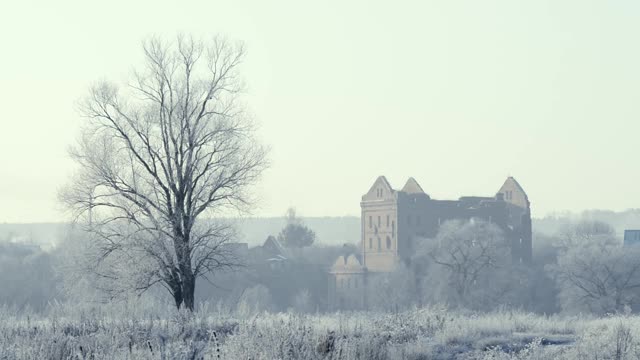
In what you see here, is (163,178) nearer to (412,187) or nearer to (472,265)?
(472,265)

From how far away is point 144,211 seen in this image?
87.7ft

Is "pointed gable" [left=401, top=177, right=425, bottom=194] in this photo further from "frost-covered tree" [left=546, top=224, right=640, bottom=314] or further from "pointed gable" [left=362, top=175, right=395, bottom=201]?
"frost-covered tree" [left=546, top=224, right=640, bottom=314]

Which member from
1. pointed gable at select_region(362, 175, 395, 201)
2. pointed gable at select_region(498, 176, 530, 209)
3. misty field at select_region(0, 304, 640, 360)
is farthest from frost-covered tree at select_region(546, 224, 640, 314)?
misty field at select_region(0, 304, 640, 360)

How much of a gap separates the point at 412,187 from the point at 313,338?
104m

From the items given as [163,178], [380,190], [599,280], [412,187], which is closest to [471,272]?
[599,280]

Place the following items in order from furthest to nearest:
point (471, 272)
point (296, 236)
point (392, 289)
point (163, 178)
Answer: point (296, 236) → point (392, 289) → point (471, 272) → point (163, 178)

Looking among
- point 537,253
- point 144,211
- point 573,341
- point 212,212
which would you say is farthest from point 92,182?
point 537,253

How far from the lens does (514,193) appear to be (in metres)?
117

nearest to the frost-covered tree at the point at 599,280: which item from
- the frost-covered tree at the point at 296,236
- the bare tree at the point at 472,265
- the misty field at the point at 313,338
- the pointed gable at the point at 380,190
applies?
the bare tree at the point at 472,265

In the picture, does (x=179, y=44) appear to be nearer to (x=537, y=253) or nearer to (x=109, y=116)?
(x=109, y=116)

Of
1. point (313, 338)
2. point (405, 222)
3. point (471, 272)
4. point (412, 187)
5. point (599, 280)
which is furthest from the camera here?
point (412, 187)

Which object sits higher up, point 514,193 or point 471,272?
point 514,193

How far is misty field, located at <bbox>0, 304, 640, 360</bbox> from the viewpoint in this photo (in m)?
12.1

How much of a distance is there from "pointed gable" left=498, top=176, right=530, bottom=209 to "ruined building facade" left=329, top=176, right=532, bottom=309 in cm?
102
